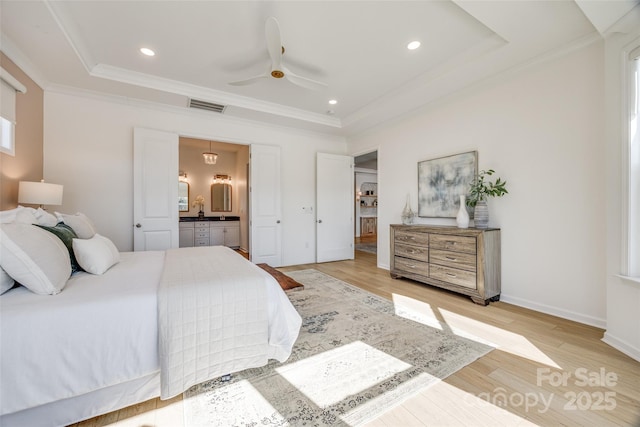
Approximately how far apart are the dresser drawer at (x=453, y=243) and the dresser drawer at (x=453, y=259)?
0.05m

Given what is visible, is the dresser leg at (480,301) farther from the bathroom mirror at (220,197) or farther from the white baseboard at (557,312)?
the bathroom mirror at (220,197)

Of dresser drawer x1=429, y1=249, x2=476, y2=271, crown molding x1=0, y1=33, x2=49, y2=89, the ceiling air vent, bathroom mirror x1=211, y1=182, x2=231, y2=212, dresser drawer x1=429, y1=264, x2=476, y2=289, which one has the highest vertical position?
the ceiling air vent

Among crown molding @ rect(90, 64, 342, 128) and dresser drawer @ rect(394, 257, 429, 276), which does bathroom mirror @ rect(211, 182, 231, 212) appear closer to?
crown molding @ rect(90, 64, 342, 128)

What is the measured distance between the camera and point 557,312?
265 cm

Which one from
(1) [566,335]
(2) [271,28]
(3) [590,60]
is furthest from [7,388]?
(3) [590,60]

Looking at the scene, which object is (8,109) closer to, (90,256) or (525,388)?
(90,256)

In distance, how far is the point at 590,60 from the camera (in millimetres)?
2434

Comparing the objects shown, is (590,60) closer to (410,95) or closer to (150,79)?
(410,95)

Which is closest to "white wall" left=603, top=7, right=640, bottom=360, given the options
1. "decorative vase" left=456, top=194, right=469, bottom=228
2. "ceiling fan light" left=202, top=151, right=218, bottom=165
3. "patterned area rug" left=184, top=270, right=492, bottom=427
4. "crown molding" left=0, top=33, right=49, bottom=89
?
"patterned area rug" left=184, top=270, right=492, bottom=427

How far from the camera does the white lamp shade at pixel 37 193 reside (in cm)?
250

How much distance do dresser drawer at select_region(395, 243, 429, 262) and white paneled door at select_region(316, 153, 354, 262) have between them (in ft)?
5.84

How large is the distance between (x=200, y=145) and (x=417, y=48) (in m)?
5.77

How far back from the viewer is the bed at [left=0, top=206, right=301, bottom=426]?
3.87 ft

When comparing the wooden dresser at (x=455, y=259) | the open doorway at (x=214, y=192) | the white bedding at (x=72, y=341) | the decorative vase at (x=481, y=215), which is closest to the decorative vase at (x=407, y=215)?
→ the wooden dresser at (x=455, y=259)
